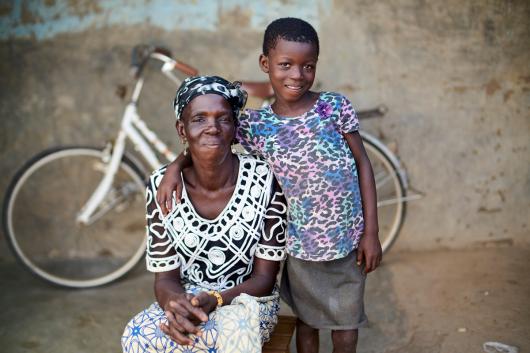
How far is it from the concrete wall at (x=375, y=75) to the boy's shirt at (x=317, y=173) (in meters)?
1.69

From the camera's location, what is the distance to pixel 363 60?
12.8 feet

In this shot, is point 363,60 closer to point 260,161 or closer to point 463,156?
point 463,156

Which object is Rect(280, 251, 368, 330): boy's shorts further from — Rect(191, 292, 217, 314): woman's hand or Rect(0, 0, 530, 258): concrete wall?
Rect(0, 0, 530, 258): concrete wall

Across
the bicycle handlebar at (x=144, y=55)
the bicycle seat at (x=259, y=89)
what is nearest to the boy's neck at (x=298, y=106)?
the bicycle seat at (x=259, y=89)

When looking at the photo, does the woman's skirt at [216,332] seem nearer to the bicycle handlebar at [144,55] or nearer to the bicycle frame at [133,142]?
the bicycle frame at [133,142]

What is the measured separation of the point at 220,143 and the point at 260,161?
0.26 metres

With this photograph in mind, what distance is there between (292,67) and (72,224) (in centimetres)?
261

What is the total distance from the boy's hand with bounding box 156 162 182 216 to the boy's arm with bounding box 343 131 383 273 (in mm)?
670

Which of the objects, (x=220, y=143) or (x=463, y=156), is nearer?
(x=220, y=143)

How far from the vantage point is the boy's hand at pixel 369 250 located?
2.28m

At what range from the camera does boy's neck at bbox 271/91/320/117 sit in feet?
7.43

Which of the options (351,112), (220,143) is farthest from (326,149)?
(220,143)

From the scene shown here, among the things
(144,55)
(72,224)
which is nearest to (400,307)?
(144,55)

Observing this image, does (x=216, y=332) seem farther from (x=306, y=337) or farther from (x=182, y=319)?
(x=306, y=337)
